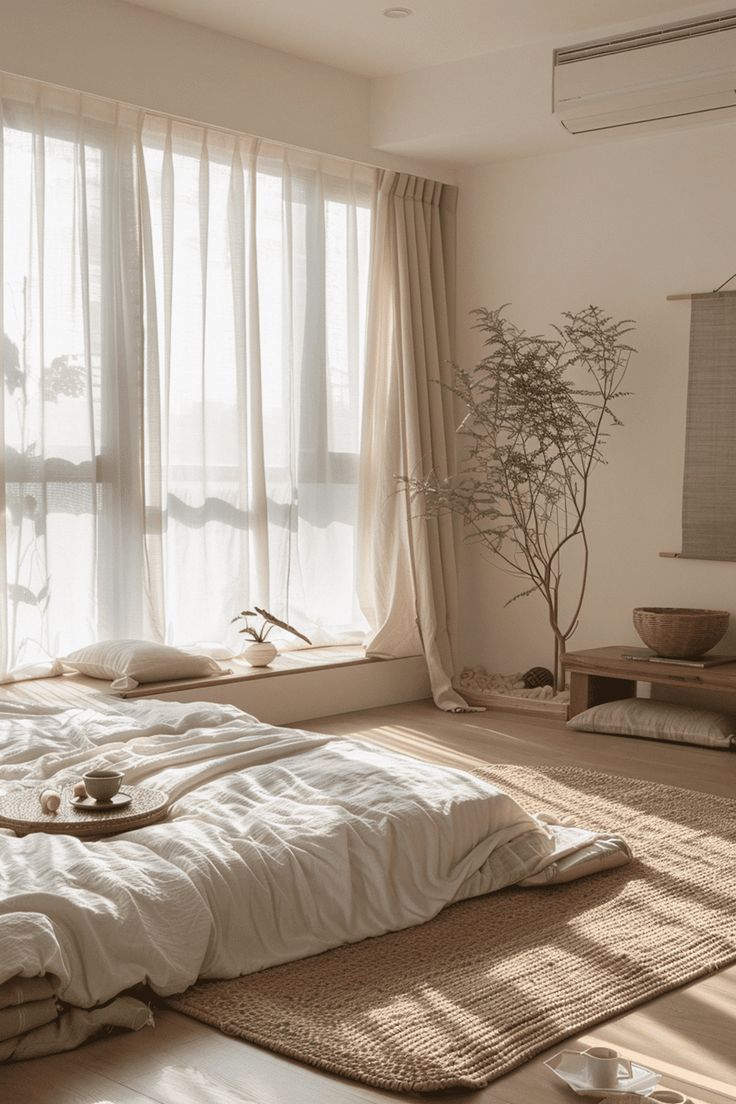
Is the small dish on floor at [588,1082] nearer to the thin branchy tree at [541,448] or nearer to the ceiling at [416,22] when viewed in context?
the thin branchy tree at [541,448]

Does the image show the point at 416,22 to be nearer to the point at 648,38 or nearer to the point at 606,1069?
the point at 648,38

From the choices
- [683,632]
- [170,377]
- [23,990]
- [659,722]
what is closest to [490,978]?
[23,990]

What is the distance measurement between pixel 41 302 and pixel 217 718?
2102 millimetres

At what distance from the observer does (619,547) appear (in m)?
5.71

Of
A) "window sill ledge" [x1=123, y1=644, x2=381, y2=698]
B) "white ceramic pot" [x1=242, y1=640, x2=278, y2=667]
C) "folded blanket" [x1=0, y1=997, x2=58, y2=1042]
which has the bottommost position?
"folded blanket" [x1=0, y1=997, x2=58, y2=1042]

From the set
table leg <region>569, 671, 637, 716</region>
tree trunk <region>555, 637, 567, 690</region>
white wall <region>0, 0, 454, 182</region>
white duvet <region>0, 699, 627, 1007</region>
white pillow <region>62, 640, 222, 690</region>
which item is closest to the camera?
white duvet <region>0, 699, 627, 1007</region>

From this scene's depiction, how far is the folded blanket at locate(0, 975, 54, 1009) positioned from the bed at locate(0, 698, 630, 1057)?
0.01 metres

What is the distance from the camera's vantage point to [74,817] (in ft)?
8.46

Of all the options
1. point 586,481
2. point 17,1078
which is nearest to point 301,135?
point 586,481

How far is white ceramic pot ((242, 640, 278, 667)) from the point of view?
5.23 m

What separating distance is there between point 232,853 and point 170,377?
3.06 meters

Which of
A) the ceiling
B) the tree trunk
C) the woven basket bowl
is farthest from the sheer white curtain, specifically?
the woven basket bowl

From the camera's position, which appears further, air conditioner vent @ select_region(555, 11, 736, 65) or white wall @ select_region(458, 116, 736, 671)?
white wall @ select_region(458, 116, 736, 671)

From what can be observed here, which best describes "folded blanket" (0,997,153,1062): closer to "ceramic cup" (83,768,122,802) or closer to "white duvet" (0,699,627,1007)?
"white duvet" (0,699,627,1007)
